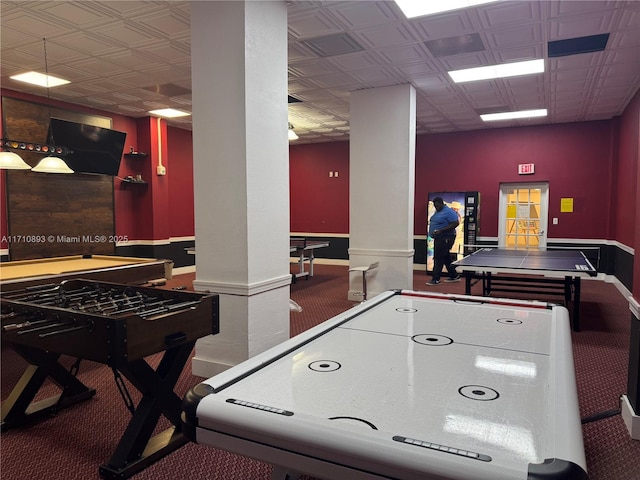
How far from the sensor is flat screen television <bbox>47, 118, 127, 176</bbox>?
21.5ft

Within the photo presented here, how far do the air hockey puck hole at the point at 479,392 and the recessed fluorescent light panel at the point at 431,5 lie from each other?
130 inches

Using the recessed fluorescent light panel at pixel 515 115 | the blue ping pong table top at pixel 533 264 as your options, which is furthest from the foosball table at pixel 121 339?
the recessed fluorescent light panel at pixel 515 115

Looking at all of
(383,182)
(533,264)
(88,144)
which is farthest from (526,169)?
(88,144)

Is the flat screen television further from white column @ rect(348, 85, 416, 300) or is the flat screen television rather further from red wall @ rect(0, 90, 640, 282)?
white column @ rect(348, 85, 416, 300)

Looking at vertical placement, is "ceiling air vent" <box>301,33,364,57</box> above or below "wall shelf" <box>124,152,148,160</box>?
above

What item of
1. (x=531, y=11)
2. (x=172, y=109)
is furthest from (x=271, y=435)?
(x=172, y=109)

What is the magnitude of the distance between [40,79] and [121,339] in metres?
5.34

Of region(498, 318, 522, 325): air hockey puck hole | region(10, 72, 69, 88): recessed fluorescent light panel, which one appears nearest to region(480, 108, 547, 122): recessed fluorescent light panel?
region(498, 318, 522, 325): air hockey puck hole

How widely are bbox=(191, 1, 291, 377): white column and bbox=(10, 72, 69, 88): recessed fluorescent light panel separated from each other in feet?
11.2

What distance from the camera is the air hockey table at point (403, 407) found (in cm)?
108

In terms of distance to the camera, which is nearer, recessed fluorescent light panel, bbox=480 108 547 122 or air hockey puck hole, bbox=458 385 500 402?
air hockey puck hole, bbox=458 385 500 402

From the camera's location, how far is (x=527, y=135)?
871 cm

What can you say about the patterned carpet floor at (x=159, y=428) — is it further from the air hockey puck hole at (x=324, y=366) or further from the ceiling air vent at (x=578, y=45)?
the ceiling air vent at (x=578, y=45)

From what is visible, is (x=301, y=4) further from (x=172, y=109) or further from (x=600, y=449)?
(x=172, y=109)
